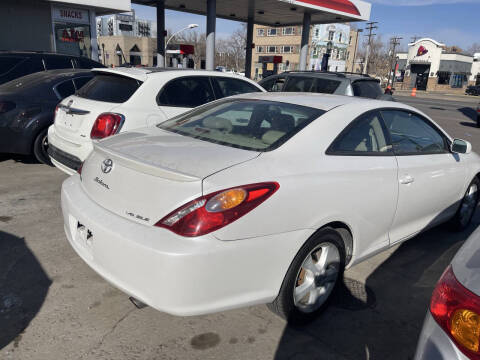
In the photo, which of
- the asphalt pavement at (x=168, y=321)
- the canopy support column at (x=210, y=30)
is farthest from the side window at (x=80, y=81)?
the canopy support column at (x=210, y=30)

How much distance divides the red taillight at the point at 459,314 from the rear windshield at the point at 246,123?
1333mm

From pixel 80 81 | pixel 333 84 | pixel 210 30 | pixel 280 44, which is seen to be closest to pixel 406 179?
pixel 80 81

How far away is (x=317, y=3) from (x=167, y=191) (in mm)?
16537

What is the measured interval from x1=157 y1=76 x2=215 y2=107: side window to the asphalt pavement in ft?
7.11

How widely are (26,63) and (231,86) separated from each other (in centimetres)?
446

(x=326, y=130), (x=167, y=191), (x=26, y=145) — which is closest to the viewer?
(x=167, y=191)

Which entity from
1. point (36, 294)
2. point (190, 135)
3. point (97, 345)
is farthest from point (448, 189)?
point (36, 294)

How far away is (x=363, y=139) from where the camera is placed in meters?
3.01

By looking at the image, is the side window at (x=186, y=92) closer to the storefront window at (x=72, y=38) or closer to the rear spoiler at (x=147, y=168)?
the rear spoiler at (x=147, y=168)

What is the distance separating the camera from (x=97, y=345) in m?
2.41

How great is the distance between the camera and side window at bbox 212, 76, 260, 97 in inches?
224

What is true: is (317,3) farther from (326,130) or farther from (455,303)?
(455,303)

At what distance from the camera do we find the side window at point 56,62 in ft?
25.7

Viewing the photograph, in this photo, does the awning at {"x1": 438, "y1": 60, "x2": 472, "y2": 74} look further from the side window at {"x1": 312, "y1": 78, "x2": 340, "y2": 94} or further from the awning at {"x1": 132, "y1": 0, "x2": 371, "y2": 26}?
the side window at {"x1": 312, "y1": 78, "x2": 340, "y2": 94}
